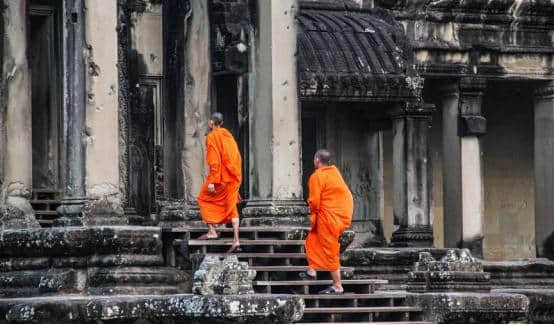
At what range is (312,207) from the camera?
23.3 metres

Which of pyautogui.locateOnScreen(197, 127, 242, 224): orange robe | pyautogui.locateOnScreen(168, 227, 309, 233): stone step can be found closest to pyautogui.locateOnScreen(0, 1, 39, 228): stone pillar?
pyautogui.locateOnScreen(168, 227, 309, 233): stone step

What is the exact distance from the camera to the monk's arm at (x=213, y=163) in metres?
23.3

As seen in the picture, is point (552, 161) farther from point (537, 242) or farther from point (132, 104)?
point (132, 104)

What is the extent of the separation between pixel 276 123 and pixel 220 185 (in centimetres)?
160

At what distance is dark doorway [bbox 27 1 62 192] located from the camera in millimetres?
27000

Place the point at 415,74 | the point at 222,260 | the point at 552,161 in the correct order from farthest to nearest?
the point at 552,161 < the point at 415,74 < the point at 222,260

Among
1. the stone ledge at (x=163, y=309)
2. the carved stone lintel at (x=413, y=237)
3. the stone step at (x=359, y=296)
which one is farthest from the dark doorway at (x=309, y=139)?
the stone ledge at (x=163, y=309)

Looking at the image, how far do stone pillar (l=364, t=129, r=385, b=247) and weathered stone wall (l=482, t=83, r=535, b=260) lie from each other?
3.47m

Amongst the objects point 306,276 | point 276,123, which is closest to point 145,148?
point 276,123

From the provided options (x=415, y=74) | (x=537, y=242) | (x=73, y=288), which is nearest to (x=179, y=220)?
(x=73, y=288)

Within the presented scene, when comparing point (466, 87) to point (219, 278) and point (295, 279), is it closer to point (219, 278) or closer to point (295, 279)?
point (295, 279)

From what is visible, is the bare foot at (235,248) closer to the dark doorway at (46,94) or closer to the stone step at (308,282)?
the stone step at (308,282)

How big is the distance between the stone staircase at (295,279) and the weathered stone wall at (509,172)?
34.4 ft

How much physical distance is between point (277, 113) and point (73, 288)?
12.1 ft
